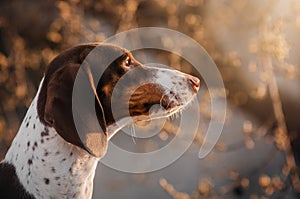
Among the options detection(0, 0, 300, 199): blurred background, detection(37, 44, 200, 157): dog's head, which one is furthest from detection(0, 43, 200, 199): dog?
detection(0, 0, 300, 199): blurred background

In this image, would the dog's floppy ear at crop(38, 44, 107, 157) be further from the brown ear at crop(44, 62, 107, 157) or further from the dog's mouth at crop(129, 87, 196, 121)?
the dog's mouth at crop(129, 87, 196, 121)

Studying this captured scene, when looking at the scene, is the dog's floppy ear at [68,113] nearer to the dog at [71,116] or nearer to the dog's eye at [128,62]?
the dog at [71,116]

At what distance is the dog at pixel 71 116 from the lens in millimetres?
2625

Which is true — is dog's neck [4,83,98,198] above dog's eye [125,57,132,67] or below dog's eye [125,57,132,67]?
below

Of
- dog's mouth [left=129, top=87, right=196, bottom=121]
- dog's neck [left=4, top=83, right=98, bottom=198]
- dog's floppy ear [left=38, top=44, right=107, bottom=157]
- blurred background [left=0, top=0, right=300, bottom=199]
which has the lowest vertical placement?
blurred background [left=0, top=0, right=300, bottom=199]

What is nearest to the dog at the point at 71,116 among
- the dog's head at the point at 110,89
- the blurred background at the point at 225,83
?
the dog's head at the point at 110,89

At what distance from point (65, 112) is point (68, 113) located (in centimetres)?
2

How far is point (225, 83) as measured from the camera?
18.1ft

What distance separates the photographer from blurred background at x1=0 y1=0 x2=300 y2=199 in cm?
515

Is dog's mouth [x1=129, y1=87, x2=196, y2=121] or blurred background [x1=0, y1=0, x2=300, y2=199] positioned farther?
blurred background [x1=0, y1=0, x2=300, y2=199]

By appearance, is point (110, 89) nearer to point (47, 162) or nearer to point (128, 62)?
point (128, 62)

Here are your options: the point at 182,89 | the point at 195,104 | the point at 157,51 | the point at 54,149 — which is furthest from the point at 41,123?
the point at 157,51

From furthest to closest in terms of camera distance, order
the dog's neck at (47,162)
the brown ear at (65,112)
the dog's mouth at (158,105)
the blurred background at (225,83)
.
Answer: the blurred background at (225,83)
the dog's mouth at (158,105)
the dog's neck at (47,162)
the brown ear at (65,112)

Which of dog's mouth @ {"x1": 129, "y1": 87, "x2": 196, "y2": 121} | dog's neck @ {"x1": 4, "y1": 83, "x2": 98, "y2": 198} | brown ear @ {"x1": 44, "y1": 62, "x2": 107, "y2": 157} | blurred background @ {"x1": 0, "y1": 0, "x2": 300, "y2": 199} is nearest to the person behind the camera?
brown ear @ {"x1": 44, "y1": 62, "x2": 107, "y2": 157}
